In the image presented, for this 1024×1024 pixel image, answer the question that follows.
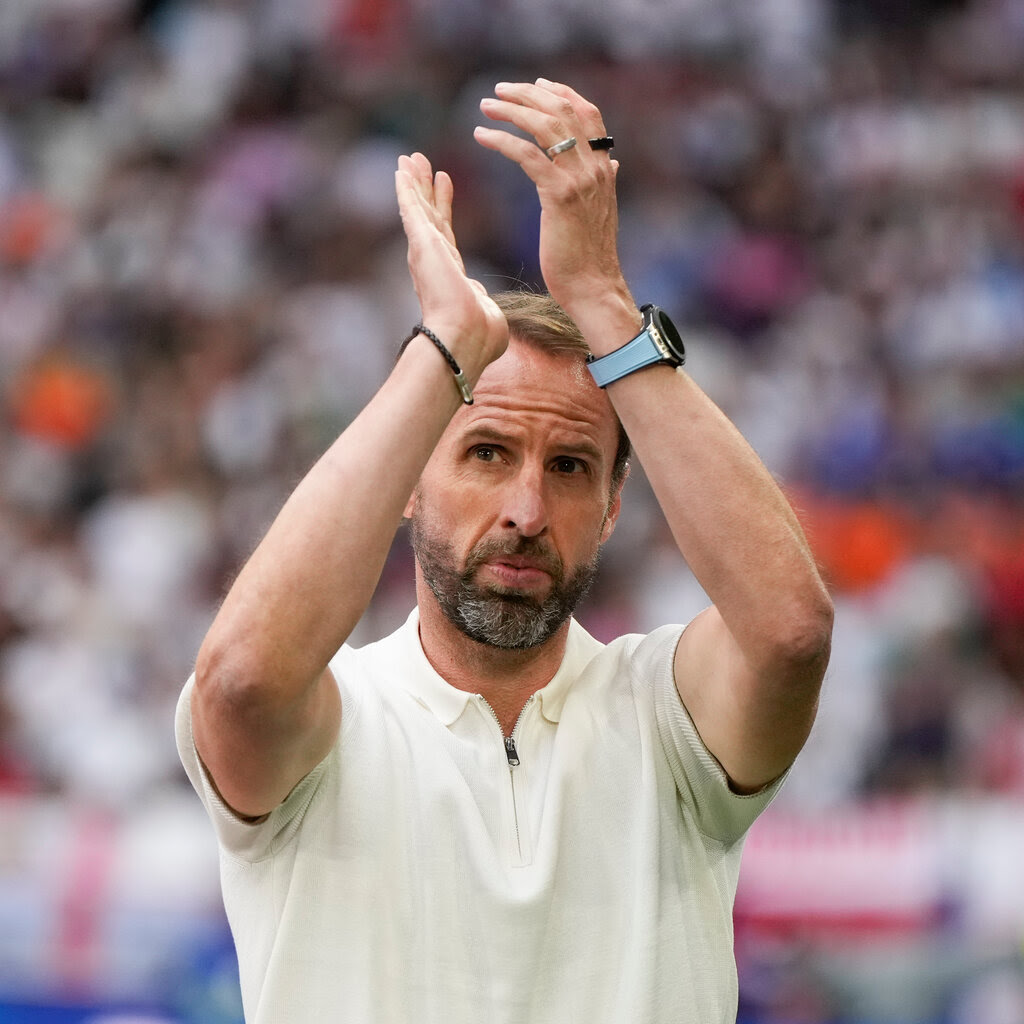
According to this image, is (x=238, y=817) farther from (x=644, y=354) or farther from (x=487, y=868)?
(x=644, y=354)

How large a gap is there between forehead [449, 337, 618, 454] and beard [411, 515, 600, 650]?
0.19 m

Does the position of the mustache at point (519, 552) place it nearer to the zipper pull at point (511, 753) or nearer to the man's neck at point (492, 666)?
the man's neck at point (492, 666)

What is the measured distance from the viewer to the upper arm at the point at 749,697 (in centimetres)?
231

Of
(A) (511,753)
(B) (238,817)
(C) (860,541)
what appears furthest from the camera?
(C) (860,541)

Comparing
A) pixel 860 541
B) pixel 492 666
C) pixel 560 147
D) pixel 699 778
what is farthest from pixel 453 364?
pixel 860 541

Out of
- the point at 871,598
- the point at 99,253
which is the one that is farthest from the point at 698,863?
the point at 99,253

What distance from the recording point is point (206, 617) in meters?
6.86

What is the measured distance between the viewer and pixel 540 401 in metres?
2.58

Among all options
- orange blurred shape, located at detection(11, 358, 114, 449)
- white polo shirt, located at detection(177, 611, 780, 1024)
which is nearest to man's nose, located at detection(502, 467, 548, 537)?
white polo shirt, located at detection(177, 611, 780, 1024)

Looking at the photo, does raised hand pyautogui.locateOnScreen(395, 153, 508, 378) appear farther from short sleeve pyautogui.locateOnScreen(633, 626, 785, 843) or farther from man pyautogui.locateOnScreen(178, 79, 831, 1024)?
short sleeve pyautogui.locateOnScreen(633, 626, 785, 843)

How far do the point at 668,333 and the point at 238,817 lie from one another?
0.95m

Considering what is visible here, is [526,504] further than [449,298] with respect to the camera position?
Yes

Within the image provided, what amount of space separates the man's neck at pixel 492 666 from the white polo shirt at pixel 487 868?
5 centimetres

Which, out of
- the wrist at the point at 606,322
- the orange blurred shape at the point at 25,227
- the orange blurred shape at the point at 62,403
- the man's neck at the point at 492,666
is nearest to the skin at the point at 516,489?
the man's neck at the point at 492,666
